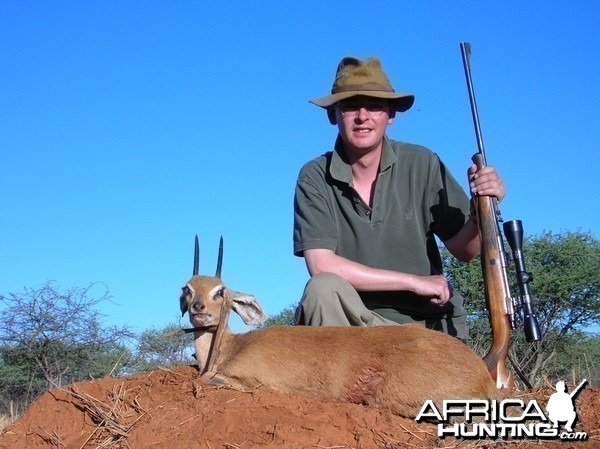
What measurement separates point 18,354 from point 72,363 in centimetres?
93

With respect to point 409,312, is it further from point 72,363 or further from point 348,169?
point 72,363

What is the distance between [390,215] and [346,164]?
0.57 metres

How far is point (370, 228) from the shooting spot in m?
6.10

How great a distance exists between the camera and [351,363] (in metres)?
4.53

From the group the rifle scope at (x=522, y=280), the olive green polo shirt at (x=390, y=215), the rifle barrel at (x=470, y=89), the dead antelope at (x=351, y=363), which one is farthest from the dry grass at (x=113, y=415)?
the rifle barrel at (x=470, y=89)

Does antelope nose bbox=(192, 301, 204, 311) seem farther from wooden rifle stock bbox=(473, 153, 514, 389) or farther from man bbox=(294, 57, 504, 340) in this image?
wooden rifle stock bbox=(473, 153, 514, 389)

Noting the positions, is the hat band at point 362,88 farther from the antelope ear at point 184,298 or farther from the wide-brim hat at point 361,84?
the antelope ear at point 184,298

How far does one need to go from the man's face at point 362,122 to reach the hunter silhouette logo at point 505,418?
2.41m

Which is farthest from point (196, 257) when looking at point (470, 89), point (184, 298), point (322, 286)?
point (470, 89)

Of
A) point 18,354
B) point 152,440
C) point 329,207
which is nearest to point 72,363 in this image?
point 18,354

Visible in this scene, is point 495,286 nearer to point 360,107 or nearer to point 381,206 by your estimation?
point 381,206

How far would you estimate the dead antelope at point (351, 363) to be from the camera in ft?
14.5

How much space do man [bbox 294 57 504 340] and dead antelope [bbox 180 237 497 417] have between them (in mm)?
828

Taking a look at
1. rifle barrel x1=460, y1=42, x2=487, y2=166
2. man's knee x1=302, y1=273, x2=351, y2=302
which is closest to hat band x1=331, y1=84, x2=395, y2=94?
rifle barrel x1=460, y1=42, x2=487, y2=166
